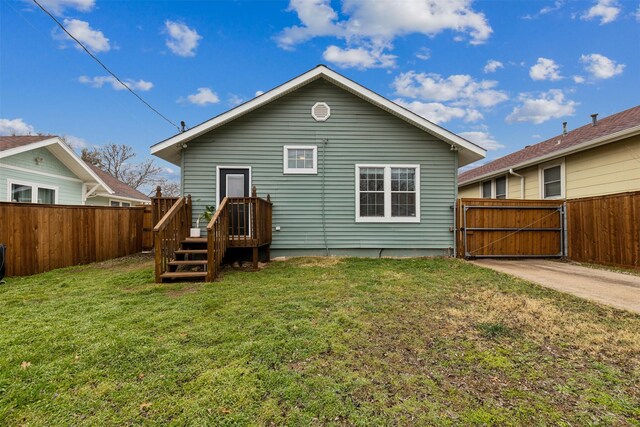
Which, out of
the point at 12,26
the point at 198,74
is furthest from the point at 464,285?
the point at 198,74

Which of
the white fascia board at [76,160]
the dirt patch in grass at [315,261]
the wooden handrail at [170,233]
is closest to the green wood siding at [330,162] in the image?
the dirt patch in grass at [315,261]

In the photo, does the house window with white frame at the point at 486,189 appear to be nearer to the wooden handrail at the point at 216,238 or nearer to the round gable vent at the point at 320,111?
the round gable vent at the point at 320,111

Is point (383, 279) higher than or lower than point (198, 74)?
lower

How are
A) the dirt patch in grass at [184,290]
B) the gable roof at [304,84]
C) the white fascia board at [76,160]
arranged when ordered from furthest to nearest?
the white fascia board at [76,160] < the gable roof at [304,84] < the dirt patch in grass at [184,290]

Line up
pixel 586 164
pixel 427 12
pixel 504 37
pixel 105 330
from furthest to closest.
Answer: pixel 504 37 → pixel 427 12 → pixel 586 164 → pixel 105 330

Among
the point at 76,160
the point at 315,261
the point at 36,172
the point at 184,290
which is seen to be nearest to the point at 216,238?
the point at 184,290

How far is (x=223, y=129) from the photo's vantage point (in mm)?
7777

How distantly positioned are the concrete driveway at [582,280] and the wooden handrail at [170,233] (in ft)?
22.4

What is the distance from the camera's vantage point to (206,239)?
6492 millimetres

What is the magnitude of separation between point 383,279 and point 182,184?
5.69 m

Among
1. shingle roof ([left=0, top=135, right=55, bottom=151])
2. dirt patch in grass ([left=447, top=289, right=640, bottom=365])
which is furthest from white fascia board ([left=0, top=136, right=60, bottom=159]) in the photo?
dirt patch in grass ([left=447, top=289, right=640, bottom=365])

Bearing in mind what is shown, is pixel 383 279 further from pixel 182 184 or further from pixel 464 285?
pixel 182 184

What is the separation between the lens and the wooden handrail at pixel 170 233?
5316 millimetres

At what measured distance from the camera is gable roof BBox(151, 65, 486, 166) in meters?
7.42
